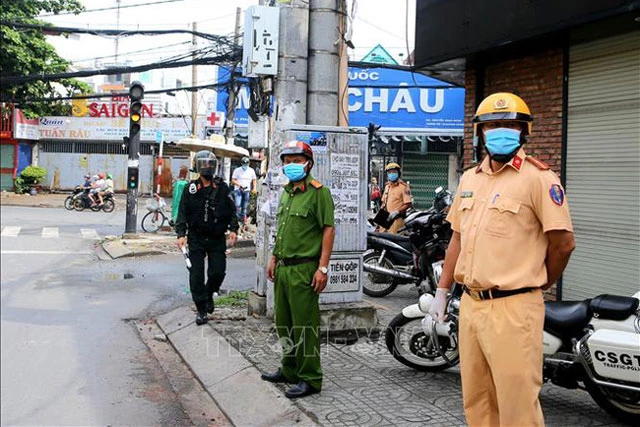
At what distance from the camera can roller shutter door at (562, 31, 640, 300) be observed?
6.60m

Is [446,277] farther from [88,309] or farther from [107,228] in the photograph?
[107,228]

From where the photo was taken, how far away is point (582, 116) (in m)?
7.19

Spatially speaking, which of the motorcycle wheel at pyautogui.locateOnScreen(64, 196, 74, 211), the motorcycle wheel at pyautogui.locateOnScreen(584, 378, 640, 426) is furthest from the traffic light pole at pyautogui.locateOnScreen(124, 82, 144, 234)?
the motorcycle wheel at pyautogui.locateOnScreen(584, 378, 640, 426)

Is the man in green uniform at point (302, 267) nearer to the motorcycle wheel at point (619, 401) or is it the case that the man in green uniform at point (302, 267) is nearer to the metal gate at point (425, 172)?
the motorcycle wheel at point (619, 401)

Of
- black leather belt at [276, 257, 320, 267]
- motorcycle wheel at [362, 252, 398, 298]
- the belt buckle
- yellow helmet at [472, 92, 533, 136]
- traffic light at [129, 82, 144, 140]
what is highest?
traffic light at [129, 82, 144, 140]

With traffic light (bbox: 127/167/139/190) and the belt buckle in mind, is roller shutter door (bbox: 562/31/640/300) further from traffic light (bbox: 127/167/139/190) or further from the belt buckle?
traffic light (bbox: 127/167/139/190)

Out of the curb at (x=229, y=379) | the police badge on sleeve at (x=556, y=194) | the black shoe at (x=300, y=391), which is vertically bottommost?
the curb at (x=229, y=379)

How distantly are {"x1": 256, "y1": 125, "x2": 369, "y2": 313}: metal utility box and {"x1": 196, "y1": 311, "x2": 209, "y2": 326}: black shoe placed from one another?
1.43m

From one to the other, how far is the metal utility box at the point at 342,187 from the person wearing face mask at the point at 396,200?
3.97 meters

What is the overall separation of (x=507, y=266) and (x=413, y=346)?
8.53 ft

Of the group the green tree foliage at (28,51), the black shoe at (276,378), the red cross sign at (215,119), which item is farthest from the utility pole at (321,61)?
the red cross sign at (215,119)

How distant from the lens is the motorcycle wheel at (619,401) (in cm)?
411

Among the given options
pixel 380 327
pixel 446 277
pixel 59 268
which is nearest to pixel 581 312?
pixel 446 277

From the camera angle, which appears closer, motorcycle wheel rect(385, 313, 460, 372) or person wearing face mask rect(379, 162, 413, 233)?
motorcycle wheel rect(385, 313, 460, 372)
